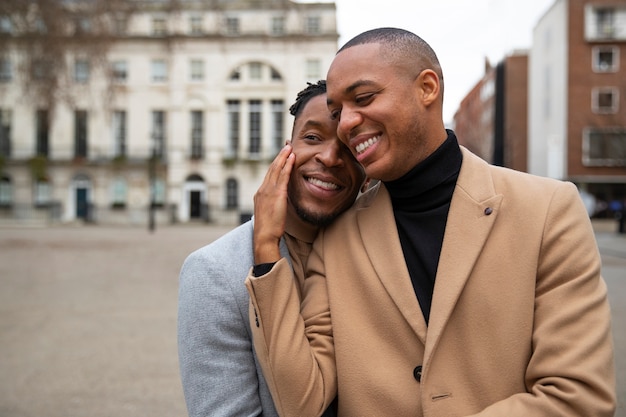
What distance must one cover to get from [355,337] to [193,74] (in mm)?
39674

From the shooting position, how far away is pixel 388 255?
1783mm

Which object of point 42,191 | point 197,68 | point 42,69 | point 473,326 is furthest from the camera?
point 42,191

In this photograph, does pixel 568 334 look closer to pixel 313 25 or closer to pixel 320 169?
pixel 320 169

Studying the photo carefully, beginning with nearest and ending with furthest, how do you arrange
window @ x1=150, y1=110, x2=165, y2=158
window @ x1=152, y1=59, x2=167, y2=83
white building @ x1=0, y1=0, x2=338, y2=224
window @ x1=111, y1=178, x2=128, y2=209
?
white building @ x1=0, y1=0, x2=338, y2=224 < window @ x1=111, y1=178, x2=128, y2=209 < window @ x1=152, y1=59, x2=167, y2=83 < window @ x1=150, y1=110, x2=165, y2=158

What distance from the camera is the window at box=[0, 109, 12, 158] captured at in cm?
3802

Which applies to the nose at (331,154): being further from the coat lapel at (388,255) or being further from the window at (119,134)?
the window at (119,134)

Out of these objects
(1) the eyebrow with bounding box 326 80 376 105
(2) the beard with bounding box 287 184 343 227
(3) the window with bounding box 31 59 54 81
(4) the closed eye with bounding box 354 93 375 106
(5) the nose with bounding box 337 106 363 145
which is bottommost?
(2) the beard with bounding box 287 184 343 227

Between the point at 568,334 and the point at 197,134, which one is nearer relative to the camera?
the point at 568,334

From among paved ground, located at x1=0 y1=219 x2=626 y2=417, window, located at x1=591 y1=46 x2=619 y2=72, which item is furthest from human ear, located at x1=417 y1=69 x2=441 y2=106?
window, located at x1=591 y1=46 x2=619 y2=72

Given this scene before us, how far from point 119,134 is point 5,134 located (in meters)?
7.36

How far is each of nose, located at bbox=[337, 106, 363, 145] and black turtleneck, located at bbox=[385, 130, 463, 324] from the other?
23 centimetres

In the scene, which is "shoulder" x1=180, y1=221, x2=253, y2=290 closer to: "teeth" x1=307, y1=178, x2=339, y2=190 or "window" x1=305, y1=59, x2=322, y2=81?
"teeth" x1=307, y1=178, x2=339, y2=190

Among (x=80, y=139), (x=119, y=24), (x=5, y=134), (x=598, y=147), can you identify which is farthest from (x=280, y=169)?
(x=5, y=134)

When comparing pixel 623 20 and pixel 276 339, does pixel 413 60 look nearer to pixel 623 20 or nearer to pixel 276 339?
pixel 276 339
